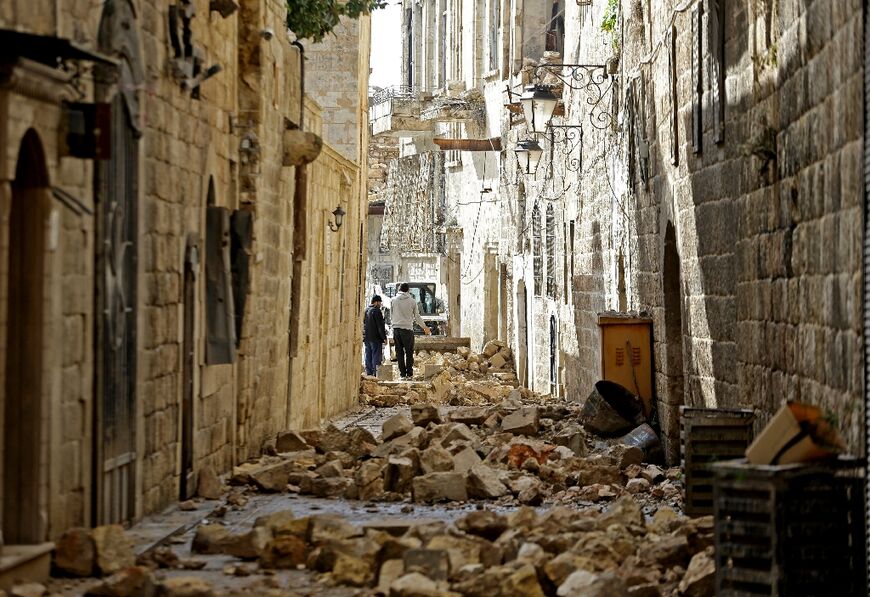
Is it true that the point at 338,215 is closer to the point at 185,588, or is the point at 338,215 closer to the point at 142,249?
the point at 142,249

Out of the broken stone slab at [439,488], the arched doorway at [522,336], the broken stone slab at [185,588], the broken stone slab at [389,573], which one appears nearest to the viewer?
the broken stone slab at [185,588]

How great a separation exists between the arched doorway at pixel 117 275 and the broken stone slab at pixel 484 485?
9.51 feet

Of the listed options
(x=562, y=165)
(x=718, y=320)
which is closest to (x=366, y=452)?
(x=718, y=320)

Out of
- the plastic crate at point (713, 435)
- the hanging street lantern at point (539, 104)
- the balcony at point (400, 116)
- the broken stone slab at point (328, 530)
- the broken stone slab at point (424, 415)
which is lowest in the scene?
the broken stone slab at point (328, 530)

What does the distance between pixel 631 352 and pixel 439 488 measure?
4.53 m

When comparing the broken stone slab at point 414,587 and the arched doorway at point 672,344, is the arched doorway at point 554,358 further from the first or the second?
the broken stone slab at point 414,587

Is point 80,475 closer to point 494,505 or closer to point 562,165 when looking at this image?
point 494,505

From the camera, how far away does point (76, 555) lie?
771cm

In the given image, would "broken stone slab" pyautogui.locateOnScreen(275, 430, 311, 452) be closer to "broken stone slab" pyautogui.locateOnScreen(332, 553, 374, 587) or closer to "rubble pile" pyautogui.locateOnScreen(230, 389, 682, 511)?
"rubble pile" pyautogui.locateOnScreen(230, 389, 682, 511)

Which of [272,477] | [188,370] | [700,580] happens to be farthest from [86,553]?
[272,477]

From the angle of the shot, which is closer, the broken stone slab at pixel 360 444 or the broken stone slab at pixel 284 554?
the broken stone slab at pixel 284 554

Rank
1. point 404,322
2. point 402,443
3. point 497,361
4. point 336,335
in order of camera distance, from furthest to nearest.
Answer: point 497,361, point 404,322, point 336,335, point 402,443

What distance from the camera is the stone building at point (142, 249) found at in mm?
7559

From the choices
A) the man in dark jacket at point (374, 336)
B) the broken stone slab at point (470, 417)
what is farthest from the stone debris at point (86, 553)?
the man in dark jacket at point (374, 336)
